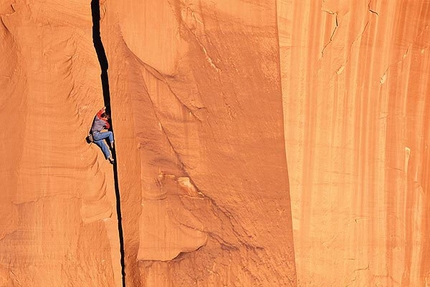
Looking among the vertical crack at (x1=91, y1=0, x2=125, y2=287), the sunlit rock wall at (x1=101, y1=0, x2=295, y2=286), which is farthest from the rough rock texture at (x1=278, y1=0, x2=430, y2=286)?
the vertical crack at (x1=91, y1=0, x2=125, y2=287)

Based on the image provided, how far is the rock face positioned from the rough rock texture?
1.35 ft

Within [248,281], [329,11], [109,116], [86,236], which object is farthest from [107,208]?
[329,11]

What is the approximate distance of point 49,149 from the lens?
460 centimetres

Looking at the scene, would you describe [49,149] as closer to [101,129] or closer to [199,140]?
[101,129]

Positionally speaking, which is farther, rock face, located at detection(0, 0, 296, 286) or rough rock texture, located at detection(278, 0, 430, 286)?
rough rock texture, located at detection(278, 0, 430, 286)

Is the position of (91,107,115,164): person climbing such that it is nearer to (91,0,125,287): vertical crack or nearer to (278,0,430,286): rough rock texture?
(91,0,125,287): vertical crack

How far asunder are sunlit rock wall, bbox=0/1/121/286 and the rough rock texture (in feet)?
3.90

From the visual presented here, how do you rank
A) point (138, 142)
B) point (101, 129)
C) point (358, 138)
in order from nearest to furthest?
point (138, 142) < point (101, 129) < point (358, 138)

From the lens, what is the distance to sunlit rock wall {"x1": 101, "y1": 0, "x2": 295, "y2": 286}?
4.49 m

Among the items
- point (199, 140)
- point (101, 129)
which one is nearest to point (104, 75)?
point (101, 129)

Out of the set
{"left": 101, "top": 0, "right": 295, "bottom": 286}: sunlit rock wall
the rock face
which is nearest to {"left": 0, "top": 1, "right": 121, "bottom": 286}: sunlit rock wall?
the rock face

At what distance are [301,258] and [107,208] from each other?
4.15ft

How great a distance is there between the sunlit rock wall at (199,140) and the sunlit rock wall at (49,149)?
0.71ft

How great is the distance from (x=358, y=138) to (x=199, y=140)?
116 cm
